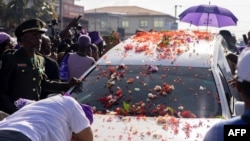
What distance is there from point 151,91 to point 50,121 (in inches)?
85.0

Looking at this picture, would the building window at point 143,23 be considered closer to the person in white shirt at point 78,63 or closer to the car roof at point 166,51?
the person in white shirt at point 78,63

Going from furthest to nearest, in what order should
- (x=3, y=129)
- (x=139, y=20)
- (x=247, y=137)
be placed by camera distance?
(x=139, y=20), (x=3, y=129), (x=247, y=137)

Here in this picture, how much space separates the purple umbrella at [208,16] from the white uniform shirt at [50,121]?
9.13m

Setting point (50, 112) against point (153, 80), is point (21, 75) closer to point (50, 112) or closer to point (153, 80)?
point (153, 80)

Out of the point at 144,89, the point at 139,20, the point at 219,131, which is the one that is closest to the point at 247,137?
the point at 219,131

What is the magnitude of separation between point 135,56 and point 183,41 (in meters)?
0.76

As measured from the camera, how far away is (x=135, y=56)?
5.50m

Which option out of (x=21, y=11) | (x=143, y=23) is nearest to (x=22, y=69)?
(x=21, y=11)

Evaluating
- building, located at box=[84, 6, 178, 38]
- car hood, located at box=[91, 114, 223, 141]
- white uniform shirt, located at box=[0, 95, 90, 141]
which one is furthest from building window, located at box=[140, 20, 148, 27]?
Result: white uniform shirt, located at box=[0, 95, 90, 141]

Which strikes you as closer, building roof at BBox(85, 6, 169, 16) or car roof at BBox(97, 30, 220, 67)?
car roof at BBox(97, 30, 220, 67)

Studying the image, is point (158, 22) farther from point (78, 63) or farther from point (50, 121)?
point (50, 121)

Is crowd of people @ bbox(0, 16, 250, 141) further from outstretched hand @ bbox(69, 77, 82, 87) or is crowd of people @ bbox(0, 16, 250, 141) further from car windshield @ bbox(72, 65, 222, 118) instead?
car windshield @ bbox(72, 65, 222, 118)

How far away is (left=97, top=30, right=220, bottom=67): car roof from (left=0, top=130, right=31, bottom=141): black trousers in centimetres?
274

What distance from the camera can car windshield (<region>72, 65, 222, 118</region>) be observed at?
458 cm
